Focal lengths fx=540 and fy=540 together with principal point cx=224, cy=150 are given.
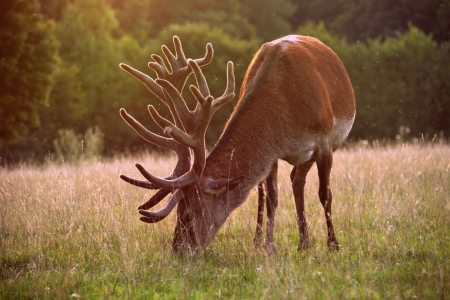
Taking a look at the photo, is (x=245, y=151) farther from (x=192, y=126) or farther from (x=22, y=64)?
(x=22, y=64)

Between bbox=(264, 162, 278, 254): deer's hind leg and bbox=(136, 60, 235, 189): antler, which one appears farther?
bbox=(264, 162, 278, 254): deer's hind leg

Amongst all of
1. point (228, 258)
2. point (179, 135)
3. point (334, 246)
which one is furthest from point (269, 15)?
point (228, 258)

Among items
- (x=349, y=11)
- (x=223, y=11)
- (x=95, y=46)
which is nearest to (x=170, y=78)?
(x=95, y=46)

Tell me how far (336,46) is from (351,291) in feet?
63.0

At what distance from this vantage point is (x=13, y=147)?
72.7ft

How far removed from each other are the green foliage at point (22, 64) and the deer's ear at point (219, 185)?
430 inches

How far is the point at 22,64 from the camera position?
49.4 ft

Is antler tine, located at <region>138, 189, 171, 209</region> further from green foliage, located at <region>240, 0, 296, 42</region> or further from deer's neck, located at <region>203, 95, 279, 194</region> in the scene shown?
green foliage, located at <region>240, 0, 296, 42</region>

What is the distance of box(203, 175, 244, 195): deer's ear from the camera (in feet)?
17.0

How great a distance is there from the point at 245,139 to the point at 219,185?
613 mm

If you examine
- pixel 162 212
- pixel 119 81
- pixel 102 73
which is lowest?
pixel 119 81

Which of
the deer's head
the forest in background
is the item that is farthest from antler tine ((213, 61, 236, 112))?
the forest in background

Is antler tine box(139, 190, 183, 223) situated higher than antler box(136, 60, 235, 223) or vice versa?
antler box(136, 60, 235, 223)

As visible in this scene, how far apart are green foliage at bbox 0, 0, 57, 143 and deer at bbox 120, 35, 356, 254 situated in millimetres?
9661
